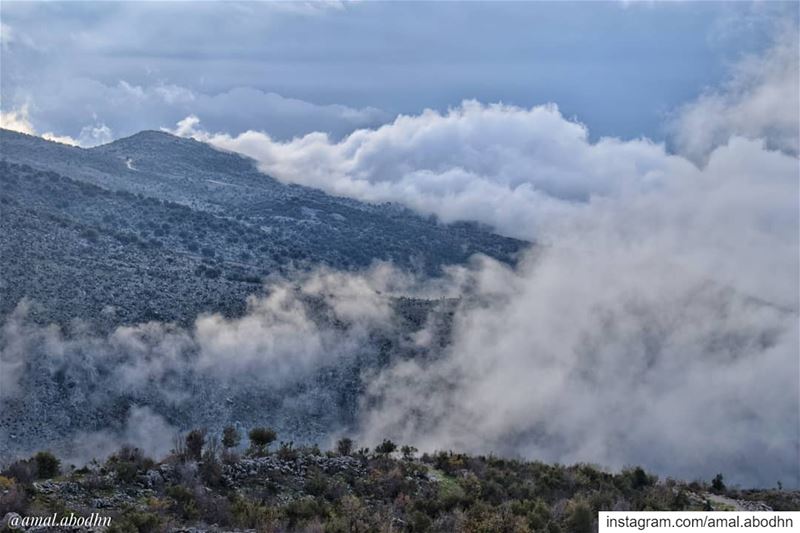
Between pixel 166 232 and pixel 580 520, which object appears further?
pixel 166 232

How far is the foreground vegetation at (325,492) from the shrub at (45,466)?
0.03 m

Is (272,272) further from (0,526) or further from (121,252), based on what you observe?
(0,526)

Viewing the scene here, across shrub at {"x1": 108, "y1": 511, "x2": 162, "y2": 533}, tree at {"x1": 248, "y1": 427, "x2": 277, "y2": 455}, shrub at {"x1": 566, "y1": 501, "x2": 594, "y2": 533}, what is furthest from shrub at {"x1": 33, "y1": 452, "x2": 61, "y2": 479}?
shrub at {"x1": 566, "y1": 501, "x2": 594, "y2": 533}

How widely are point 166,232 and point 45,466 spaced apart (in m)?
50.4

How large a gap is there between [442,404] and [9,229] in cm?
3217

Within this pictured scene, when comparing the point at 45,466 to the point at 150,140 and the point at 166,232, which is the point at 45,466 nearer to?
the point at 166,232

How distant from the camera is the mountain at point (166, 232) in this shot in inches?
1833

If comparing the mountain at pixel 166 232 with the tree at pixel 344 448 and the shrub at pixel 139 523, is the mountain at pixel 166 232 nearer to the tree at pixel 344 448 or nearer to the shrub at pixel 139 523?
the tree at pixel 344 448

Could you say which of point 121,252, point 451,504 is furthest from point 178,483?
point 121,252

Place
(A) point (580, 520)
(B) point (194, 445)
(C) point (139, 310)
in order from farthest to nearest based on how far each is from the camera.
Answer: (C) point (139, 310), (B) point (194, 445), (A) point (580, 520)

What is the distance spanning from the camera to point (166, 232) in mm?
69625

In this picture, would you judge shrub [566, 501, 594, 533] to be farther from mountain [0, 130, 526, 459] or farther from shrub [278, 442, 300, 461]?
mountain [0, 130, 526, 459]


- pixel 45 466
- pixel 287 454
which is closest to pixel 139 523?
pixel 45 466

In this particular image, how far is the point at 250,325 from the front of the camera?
4712 centimetres
